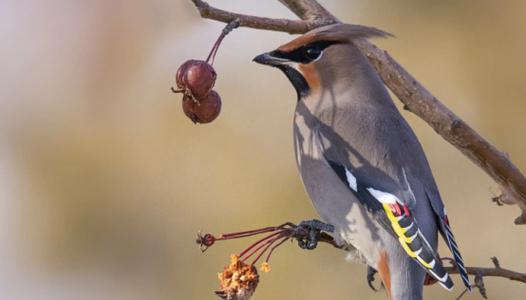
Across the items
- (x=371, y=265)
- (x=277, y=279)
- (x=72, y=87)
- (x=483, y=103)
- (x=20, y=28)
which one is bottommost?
(x=371, y=265)

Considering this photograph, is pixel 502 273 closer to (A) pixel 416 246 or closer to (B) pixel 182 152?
(A) pixel 416 246

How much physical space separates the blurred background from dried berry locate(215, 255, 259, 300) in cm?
176

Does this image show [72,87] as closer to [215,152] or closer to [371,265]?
[215,152]

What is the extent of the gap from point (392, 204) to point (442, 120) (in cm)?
68

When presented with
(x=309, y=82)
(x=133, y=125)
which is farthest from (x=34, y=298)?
(x=309, y=82)

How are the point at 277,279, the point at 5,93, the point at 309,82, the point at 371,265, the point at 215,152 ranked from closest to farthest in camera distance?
1. the point at 371,265
2. the point at 309,82
3. the point at 277,279
4. the point at 215,152
5. the point at 5,93

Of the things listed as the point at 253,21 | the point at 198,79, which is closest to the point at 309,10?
the point at 253,21

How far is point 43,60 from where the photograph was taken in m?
5.18

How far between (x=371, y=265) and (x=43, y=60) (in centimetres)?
244

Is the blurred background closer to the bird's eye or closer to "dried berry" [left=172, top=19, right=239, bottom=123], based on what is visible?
the bird's eye

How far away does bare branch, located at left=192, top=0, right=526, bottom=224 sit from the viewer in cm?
253

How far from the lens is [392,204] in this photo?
3.19m

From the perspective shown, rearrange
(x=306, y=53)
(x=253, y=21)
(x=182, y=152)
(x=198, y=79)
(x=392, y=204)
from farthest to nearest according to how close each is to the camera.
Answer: (x=182, y=152)
(x=306, y=53)
(x=392, y=204)
(x=198, y=79)
(x=253, y=21)

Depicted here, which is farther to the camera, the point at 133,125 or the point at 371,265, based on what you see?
the point at 133,125
